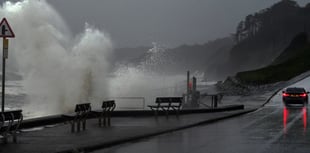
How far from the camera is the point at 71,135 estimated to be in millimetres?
16406

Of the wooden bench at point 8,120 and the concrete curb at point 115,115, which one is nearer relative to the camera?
the wooden bench at point 8,120

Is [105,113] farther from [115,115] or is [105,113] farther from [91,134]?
[115,115]

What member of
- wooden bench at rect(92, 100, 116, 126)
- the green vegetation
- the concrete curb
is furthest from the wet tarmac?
the green vegetation

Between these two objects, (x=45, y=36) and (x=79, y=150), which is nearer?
(x=79, y=150)

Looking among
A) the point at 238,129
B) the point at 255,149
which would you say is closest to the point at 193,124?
the point at 238,129

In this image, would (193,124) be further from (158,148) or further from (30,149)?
(30,149)

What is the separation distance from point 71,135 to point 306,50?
4910 inches

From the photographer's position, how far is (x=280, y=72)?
348 ft

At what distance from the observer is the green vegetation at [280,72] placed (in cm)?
9481

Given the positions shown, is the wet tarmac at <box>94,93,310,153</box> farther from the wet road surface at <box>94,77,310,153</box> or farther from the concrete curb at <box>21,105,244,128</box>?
the concrete curb at <box>21,105,244,128</box>

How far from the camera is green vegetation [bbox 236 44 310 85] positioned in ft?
311

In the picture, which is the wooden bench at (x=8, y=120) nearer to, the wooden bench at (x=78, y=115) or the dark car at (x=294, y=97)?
the wooden bench at (x=78, y=115)

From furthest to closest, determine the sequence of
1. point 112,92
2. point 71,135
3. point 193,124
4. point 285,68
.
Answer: point 285,68 < point 112,92 < point 193,124 < point 71,135

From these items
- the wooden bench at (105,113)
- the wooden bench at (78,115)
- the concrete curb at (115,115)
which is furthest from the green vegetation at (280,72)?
the wooden bench at (78,115)
